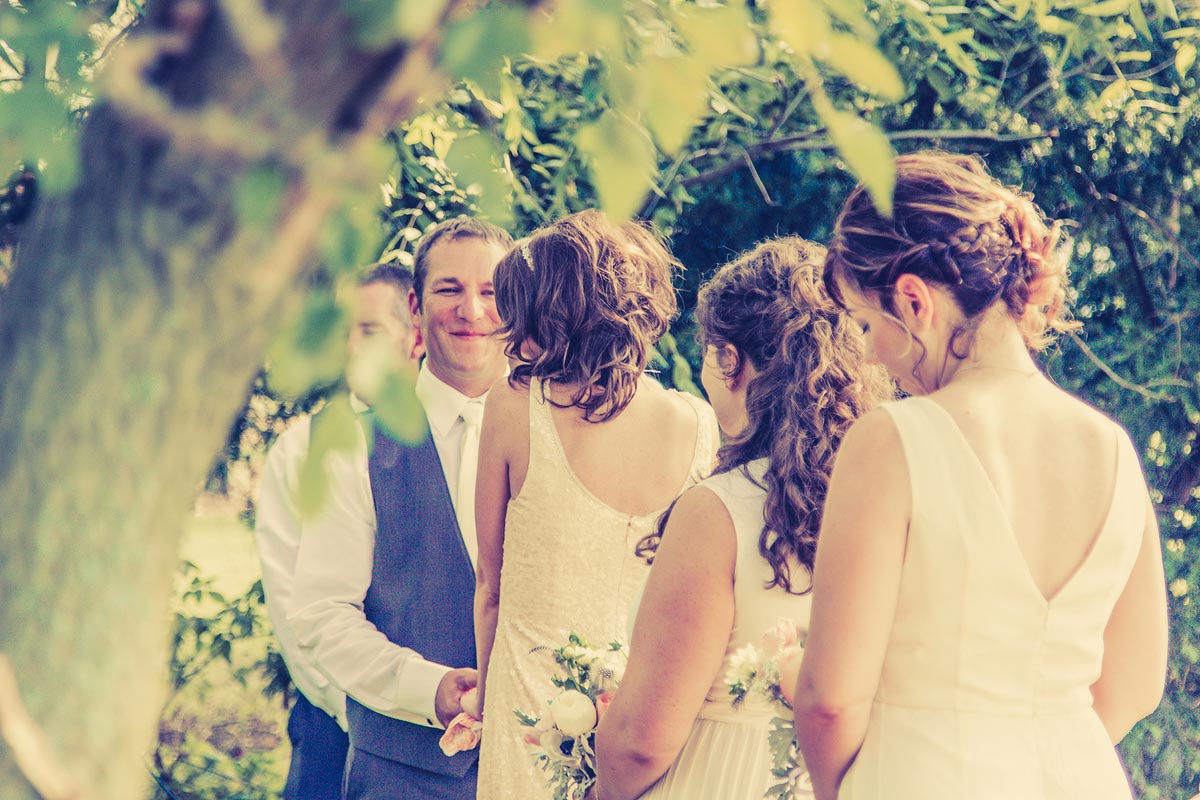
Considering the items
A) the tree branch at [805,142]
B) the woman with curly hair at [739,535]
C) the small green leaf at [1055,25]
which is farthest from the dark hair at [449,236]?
the small green leaf at [1055,25]

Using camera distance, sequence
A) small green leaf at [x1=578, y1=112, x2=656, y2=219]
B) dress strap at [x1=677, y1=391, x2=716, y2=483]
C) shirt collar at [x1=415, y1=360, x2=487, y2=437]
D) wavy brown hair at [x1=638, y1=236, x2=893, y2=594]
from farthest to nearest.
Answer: shirt collar at [x1=415, y1=360, x2=487, y2=437] < dress strap at [x1=677, y1=391, x2=716, y2=483] < wavy brown hair at [x1=638, y1=236, x2=893, y2=594] < small green leaf at [x1=578, y1=112, x2=656, y2=219]

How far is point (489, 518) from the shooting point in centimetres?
284

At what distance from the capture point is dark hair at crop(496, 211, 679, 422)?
2.71 meters

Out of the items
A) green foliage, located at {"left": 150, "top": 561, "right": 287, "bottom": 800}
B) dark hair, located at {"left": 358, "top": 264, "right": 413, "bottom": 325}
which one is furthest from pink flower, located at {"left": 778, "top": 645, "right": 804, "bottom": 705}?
green foliage, located at {"left": 150, "top": 561, "right": 287, "bottom": 800}

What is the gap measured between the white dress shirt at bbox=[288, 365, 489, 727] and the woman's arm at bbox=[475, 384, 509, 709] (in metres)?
0.18

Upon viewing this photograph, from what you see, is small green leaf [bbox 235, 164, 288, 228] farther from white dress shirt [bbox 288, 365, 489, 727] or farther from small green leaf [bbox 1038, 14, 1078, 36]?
small green leaf [bbox 1038, 14, 1078, 36]

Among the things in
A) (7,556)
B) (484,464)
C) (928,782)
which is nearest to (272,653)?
(484,464)

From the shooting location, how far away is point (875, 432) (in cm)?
177

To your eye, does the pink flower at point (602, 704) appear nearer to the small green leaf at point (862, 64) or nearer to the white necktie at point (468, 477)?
the white necktie at point (468, 477)

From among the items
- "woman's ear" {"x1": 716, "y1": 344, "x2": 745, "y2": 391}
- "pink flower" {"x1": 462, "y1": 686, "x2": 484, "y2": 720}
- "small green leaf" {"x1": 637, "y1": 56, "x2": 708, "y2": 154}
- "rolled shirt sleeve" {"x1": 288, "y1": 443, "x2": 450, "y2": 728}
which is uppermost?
"small green leaf" {"x1": 637, "y1": 56, "x2": 708, "y2": 154}

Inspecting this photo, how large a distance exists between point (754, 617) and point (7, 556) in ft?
4.67

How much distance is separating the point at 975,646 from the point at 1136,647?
43cm

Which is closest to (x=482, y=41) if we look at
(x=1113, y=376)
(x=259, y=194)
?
(x=259, y=194)

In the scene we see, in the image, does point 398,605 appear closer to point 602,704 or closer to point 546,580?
point 546,580
